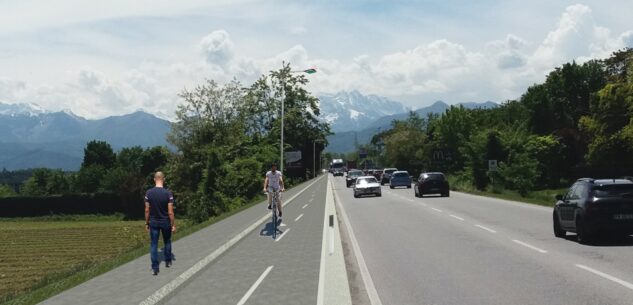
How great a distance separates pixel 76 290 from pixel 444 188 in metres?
A: 33.2

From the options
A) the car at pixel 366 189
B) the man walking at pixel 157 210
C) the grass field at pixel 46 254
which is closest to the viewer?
the man walking at pixel 157 210

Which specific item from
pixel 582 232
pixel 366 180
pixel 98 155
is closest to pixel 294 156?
pixel 366 180

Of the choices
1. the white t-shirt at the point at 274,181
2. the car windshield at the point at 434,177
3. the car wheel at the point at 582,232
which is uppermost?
the white t-shirt at the point at 274,181

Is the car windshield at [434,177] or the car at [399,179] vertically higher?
the car windshield at [434,177]

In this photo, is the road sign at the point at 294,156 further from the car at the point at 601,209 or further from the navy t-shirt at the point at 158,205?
the navy t-shirt at the point at 158,205

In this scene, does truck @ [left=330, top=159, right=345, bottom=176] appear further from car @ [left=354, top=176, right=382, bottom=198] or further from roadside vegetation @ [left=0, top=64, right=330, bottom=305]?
car @ [left=354, top=176, right=382, bottom=198]

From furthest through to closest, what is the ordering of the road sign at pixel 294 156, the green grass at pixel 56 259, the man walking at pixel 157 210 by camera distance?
the road sign at pixel 294 156 → the green grass at pixel 56 259 → the man walking at pixel 157 210

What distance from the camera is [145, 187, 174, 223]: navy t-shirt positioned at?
37.9 ft

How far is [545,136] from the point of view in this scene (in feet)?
263

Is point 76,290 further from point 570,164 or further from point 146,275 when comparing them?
point 570,164

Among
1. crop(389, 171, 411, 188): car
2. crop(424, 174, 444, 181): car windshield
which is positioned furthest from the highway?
crop(389, 171, 411, 188): car

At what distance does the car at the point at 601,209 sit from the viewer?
13.9 metres

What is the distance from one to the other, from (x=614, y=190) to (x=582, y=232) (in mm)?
1170

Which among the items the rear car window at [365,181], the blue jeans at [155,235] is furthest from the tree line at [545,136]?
the blue jeans at [155,235]
